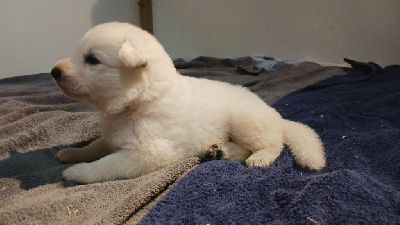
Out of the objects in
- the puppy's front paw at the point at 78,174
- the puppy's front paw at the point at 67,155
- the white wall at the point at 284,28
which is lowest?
the puppy's front paw at the point at 67,155

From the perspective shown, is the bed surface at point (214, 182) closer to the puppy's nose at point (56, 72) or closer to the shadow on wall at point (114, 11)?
the puppy's nose at point (56, 72)

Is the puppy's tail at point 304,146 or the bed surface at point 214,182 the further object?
the puppy's tail at point 304,146

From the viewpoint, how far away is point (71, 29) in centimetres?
308

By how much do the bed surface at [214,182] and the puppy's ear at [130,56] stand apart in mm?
361

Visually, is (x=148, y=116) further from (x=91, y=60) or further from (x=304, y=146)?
(x=304, y=146)

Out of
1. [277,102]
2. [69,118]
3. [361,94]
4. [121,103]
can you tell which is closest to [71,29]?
[69,118]

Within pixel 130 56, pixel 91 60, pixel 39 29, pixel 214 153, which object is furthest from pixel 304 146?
pixel 39 29

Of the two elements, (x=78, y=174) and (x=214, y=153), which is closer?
(x=78, y=174)

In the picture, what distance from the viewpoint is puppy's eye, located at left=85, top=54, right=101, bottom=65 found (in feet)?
3.68

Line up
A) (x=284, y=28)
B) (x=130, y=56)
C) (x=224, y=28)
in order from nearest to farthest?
(x=130, y=56) → (x=284, y=28) → (x=224, y=28)

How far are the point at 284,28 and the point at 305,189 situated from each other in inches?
116

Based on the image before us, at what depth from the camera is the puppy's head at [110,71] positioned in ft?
3.65

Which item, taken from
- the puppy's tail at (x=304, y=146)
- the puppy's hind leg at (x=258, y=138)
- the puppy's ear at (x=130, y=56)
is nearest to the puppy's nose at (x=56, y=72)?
the puppy's ear at (x=130, y=56)

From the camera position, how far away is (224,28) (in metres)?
3.83
